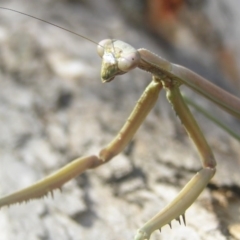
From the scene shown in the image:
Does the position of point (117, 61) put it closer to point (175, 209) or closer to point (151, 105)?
point (151, 105)

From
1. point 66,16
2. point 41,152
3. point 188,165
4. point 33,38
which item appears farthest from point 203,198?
point 66,16

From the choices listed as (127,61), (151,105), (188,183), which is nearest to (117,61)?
(127,61)

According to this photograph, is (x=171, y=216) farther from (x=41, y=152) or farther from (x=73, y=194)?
(x=41, y=152)

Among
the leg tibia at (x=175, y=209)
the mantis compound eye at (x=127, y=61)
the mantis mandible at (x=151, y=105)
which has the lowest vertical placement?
the leg tibia at (x=175, y=209)

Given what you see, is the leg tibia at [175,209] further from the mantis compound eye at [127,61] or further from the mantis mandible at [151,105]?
the mantis compound eye at [127,61]

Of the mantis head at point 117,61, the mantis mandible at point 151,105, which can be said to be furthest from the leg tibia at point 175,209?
the mantis head at point 117,61

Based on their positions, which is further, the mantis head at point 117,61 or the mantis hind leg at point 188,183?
the mantis hind leg at point 188,183

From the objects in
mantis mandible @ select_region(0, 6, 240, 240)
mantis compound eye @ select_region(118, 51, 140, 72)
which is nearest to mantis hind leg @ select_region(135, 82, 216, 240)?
mantis mandible @ select_region(0, 6, 240, 240)
